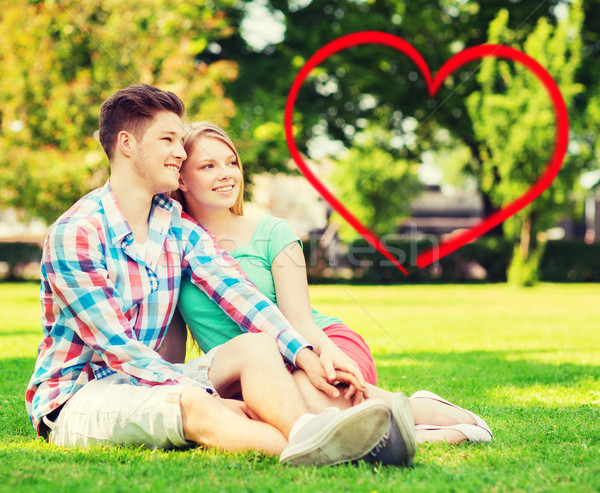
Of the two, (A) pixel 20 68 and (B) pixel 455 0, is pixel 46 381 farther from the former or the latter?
(B) pixel 455 0

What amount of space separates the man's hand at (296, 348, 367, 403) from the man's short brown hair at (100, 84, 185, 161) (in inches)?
51.3

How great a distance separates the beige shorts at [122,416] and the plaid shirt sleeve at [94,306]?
0.31 feet

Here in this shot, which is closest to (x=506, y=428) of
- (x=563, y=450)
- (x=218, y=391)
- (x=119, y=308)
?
(x=563, y=450)

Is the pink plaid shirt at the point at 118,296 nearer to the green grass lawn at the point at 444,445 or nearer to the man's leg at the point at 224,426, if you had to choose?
the man's leg at the point at 224,426

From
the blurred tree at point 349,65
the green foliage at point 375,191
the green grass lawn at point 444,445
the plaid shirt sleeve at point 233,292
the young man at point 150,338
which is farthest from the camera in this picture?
the green foliage at point 375,191

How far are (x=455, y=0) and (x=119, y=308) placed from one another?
22.5 meters

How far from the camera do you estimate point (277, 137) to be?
19.7m

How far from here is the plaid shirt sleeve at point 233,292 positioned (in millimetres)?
3127

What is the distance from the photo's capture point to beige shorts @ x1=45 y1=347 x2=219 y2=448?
2.88 metres

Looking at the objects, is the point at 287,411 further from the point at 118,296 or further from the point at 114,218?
the point at 114,218

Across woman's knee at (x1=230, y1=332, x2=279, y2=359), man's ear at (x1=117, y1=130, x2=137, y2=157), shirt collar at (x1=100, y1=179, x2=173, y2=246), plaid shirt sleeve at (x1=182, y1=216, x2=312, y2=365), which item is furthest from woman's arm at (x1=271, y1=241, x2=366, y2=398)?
man's ear at (x1=117, y1=130, x2=137, y2=157)

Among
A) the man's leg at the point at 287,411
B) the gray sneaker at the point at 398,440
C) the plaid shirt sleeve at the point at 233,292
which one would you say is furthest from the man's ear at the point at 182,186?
the gray sneaker at the point at 398,440

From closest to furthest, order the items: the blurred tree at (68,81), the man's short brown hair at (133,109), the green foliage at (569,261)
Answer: the man's short brown hair at (133,109) → the blurred tree at (68,81) → the green foliage at (569,261)

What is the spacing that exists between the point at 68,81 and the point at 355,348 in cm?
1218
